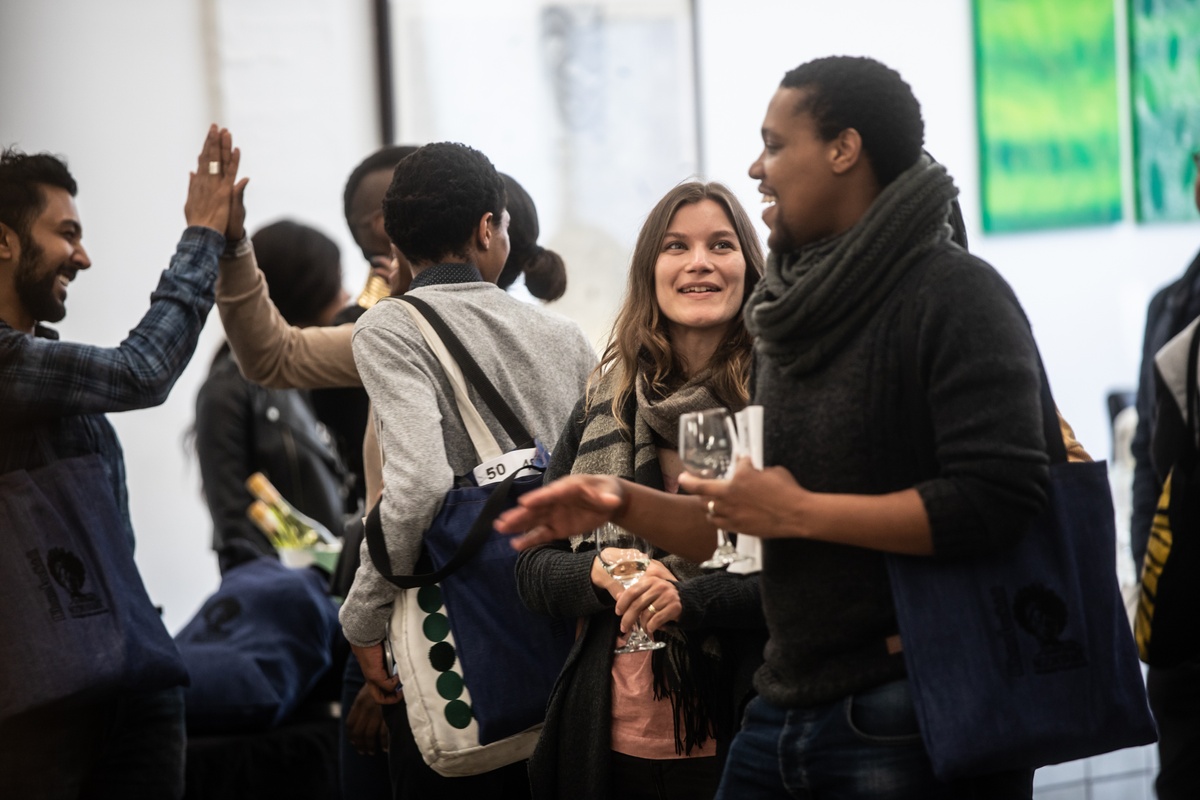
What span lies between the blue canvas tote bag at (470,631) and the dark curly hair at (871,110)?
34.8 inches

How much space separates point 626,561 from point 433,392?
47 centimetres

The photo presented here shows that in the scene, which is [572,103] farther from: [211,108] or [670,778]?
[670,778]

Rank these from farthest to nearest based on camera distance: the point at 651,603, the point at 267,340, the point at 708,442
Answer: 1. the point at 267,340
2. the point at 651,603
3. the point at 708,442

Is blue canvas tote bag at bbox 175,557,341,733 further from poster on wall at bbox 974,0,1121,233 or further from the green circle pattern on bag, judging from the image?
poster on wall at bbox 974,0,1121,233

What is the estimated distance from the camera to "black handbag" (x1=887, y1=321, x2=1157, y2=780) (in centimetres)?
142

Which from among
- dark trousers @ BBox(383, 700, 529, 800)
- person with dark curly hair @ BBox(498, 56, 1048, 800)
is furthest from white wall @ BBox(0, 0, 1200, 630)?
person with dark curly hair @ BBox(498, 56, 1048, 800)

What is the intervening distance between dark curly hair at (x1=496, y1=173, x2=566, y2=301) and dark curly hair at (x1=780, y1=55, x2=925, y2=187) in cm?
122

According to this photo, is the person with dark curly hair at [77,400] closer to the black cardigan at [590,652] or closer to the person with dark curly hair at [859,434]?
the black cardigan at [590,652]

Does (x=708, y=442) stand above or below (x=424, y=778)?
above

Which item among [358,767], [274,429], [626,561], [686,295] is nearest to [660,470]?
[626,561]

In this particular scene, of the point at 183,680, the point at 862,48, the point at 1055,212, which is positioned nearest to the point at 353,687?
the point at 183,680

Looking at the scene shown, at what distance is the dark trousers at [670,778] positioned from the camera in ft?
6.52

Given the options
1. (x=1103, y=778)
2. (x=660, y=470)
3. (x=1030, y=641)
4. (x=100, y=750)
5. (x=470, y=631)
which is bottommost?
(x=1103, y=778)

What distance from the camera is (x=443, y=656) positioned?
7.10 ft
